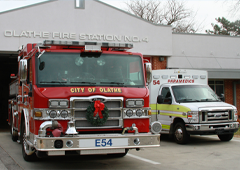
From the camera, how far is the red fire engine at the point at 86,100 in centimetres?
590

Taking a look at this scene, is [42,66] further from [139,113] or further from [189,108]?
[189,108]

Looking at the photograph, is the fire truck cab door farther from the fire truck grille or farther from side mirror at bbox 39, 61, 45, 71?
side mirror at bbox 39, 61, 45, 71

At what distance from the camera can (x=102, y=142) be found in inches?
233

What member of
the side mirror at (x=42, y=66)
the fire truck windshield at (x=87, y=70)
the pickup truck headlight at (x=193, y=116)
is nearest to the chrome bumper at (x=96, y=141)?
the fire truck windshield at (x=87, y=70)

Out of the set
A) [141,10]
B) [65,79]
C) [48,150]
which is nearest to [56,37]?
[65,79]

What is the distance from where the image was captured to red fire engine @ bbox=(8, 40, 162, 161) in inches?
232

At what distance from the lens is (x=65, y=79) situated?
659 centimetres

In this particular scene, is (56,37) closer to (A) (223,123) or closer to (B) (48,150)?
(A) (223,123)

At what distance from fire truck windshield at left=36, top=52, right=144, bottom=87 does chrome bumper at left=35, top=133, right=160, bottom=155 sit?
124 cm

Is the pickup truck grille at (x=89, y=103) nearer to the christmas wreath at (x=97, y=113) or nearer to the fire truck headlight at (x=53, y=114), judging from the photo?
the christmas wreath at (x=97, y=113)

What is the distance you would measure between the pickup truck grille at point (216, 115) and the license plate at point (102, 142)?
4.98 meters

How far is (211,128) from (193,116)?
27.6 inches

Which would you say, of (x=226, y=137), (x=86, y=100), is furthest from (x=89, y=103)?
(x=226, y=137)

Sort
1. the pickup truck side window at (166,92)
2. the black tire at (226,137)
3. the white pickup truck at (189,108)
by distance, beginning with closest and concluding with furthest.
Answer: the white pickup truck at (189,108) < the black tire at (226,137) < the pickup truck side window at (166,92)
